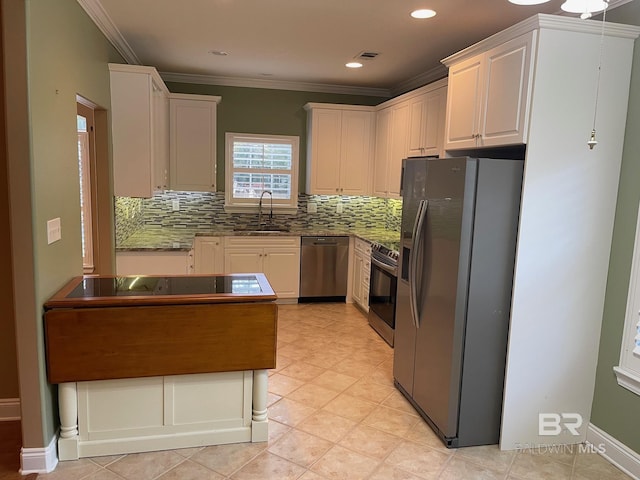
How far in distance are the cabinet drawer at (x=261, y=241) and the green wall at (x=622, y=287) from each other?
3375mm

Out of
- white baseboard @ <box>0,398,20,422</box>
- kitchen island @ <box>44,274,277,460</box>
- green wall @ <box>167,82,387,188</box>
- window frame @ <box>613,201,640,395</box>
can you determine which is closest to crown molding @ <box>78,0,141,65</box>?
green wall @ <box>167,82,387,188</box>

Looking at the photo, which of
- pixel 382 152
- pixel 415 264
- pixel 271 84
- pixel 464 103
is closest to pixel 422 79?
pixel 382 152

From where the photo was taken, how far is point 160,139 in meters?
4.50

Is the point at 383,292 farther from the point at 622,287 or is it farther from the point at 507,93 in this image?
the point at 507,93

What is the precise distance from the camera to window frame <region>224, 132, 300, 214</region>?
5.63m

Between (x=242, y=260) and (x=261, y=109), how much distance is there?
6.31ft

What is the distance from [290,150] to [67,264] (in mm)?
3594

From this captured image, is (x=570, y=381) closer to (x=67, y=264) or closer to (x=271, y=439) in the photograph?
(x=271, y=439)

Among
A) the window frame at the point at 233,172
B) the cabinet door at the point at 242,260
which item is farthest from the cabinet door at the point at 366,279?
the window frame at the point at 233,172

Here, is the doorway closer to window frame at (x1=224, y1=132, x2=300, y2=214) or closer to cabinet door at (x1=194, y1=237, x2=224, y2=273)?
cabinet door at (x1=194, y1=237, x2=224, y2=273)

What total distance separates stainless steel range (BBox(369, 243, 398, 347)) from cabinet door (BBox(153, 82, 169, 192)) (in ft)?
7.38

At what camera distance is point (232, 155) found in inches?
222

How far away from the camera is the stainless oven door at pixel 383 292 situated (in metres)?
4.13

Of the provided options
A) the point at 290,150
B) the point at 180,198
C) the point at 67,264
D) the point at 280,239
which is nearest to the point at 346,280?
the point at 280,239
